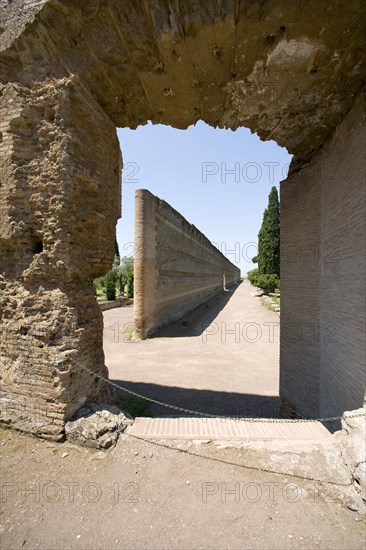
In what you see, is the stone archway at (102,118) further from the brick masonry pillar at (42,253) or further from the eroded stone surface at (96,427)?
the eroded stone surface at (96,427)

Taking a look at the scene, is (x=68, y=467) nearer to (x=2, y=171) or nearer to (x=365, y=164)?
(x=2, y=171)

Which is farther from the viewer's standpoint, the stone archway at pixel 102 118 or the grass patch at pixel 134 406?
the grass patch at pixel 134 406

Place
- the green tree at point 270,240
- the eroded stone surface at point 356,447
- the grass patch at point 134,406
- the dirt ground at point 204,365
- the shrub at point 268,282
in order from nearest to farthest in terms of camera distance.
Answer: the eroded stone surface at point 356,447 → the grass patch at point 134,406 → the dirt ground at point 204,365 → the shrub at point 268,282 → the green tree at point 270,240

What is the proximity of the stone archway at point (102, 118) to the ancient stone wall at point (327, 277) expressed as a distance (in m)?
0.04

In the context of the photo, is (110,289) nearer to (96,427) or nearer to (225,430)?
(96,427)

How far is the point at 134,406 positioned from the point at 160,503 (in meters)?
2.93

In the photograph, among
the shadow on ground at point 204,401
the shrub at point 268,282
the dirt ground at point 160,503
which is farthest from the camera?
the shrub at point 268,282

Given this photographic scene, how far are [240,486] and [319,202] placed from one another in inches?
190

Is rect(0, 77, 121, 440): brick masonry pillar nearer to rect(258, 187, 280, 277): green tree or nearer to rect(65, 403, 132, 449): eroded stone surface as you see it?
rect(65, 403, 132, 449): eroded stone surface

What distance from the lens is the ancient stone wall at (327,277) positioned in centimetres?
358

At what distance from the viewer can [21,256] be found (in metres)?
3.86

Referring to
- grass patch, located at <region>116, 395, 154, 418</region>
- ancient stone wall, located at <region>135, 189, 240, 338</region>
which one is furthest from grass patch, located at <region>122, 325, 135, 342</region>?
grass patch, located at <region>116, 395, 154, 418</region>

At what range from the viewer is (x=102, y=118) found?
14.3 ft

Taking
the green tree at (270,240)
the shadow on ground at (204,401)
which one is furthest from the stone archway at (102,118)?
the green tree at (270,240)
